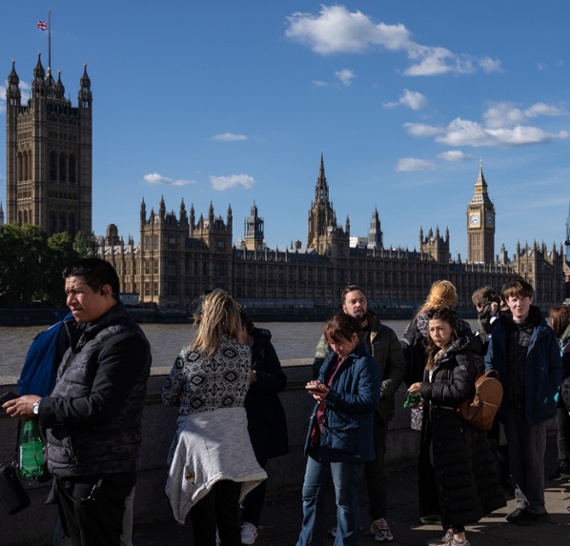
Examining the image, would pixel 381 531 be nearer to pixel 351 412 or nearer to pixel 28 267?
pixel 351 412

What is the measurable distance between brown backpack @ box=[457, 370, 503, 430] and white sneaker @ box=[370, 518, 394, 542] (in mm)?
728

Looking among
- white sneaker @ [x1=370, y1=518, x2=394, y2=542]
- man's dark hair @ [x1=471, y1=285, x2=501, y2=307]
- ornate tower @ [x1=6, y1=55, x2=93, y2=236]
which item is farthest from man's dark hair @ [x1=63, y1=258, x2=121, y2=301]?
ornate tower @ [x1=6, y1=55, x2=93, y2=236]

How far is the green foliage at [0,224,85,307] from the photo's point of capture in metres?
51.5

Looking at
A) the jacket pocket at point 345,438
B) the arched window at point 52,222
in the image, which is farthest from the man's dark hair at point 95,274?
the arched window at point 52,222

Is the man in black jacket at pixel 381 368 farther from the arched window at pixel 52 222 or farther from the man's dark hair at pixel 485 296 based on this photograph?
the arched window at pixel 52 222

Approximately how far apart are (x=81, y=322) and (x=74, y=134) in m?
84.5

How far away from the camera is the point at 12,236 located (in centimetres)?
5338

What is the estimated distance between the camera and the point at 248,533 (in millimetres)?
4281

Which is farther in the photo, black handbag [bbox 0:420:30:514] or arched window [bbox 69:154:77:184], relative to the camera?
arched window [bbox 69:154:77:184]

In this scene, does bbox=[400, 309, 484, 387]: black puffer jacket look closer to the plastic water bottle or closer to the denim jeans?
the denim jeans

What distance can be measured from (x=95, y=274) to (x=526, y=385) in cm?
282

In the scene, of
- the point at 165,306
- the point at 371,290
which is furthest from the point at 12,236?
the point at 371,290

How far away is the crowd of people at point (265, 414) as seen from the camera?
2.97 metres

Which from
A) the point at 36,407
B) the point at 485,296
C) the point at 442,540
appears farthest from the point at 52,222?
the point at 36,407
